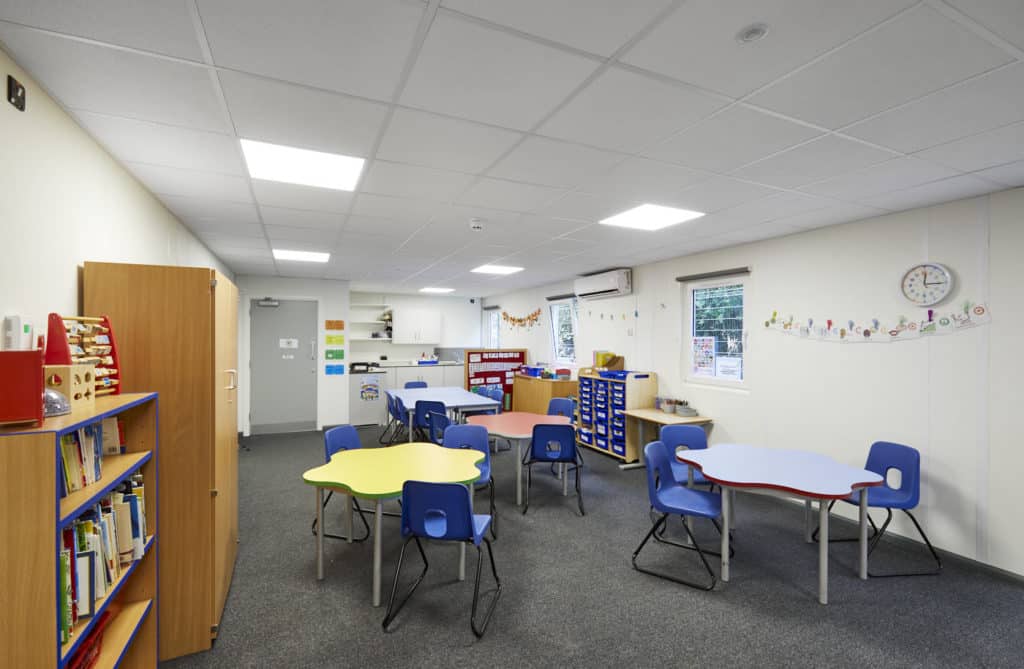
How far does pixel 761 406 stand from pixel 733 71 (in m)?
3.88

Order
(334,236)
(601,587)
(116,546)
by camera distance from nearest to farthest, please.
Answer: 1. (116,546)
2. (601,587)
3. (334,236)

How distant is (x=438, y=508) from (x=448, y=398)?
377 centimetres

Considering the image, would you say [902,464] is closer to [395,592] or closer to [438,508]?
[438,508]

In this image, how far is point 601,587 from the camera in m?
A: 2.95

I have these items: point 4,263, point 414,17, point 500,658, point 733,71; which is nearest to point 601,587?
point 500,658

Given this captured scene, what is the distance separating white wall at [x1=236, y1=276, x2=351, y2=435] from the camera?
727 centimetres

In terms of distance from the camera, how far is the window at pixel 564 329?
7973 millimetres

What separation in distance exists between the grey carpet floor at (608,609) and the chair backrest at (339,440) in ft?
2.39

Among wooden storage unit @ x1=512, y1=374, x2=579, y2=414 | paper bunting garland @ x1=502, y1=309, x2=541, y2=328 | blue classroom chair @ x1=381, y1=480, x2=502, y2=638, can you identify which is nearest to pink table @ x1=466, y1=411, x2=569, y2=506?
blue classroom chair @ x1=381, y1=480, x2=502, y2=638

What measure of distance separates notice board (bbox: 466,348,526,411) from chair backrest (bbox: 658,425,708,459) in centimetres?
411

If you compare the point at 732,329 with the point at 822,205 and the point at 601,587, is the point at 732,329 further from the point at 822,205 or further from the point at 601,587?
the point at 601,587

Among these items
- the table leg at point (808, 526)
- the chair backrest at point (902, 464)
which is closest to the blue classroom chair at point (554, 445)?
the table leg at point (808, 526)

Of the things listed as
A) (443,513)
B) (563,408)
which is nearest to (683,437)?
(563,408)

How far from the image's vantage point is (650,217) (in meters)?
3.86
